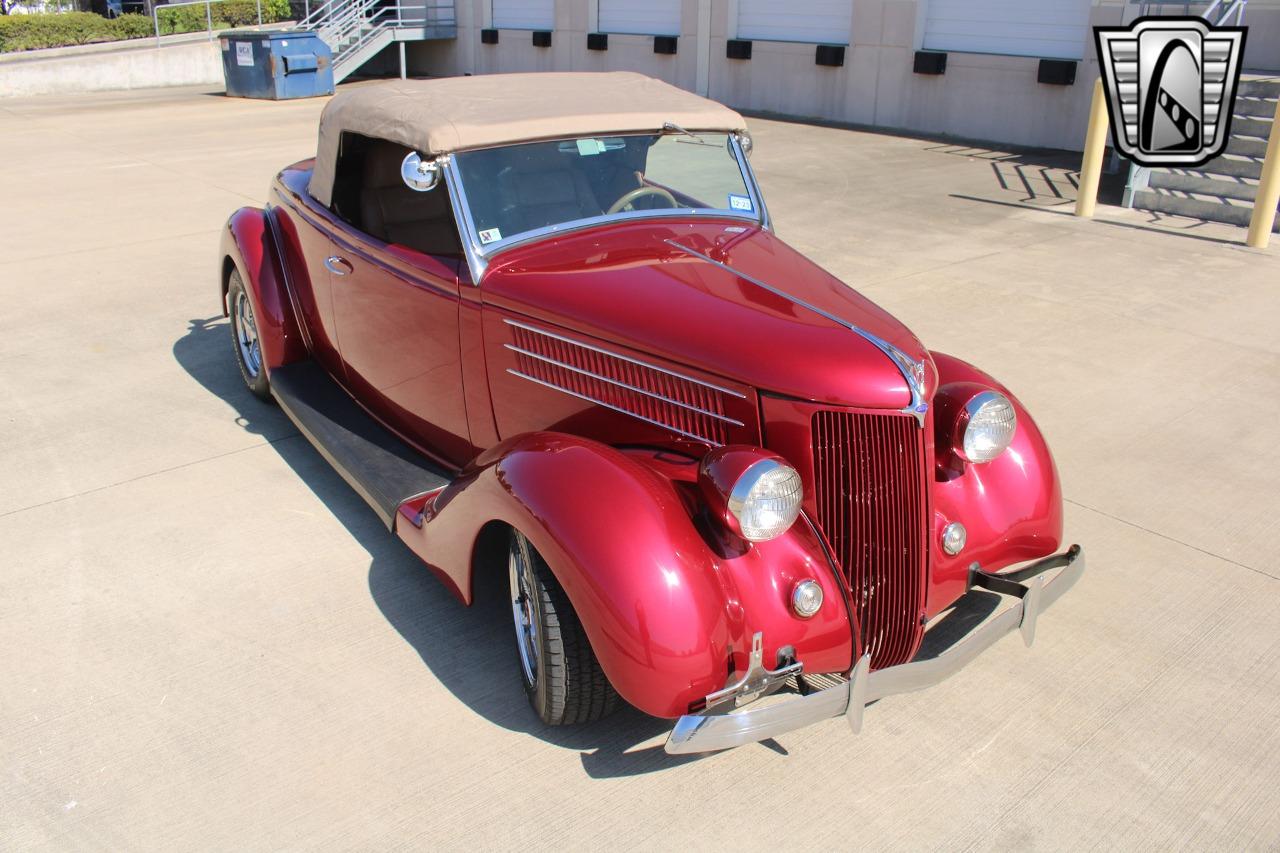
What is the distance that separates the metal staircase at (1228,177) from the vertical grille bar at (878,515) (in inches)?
330

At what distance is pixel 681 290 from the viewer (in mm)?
3250

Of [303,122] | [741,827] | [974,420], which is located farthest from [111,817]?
[303,122]

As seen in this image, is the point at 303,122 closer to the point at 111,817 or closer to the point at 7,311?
the point at 7,311

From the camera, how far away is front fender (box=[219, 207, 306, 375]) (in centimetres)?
484

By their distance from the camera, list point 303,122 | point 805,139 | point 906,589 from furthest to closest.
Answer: point 303,122
point 805,139
point 906,589

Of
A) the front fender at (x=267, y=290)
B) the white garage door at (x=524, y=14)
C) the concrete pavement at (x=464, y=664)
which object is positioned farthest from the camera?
the white garage door at (x=524, y=14)

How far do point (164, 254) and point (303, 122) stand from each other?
8.20 meters

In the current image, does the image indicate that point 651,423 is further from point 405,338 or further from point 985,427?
point 405,338

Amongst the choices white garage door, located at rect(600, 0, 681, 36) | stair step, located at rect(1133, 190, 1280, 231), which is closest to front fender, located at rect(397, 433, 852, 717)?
stair step, located at rect(1133, 190, 1280, 231)

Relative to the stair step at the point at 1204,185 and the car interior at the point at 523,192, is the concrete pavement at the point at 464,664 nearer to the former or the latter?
the car interior at the point at 523,192

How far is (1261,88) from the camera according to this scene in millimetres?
10945

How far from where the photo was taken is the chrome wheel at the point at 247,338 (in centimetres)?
525

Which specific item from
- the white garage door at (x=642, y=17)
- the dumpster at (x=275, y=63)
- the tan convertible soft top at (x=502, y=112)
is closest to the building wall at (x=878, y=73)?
the white garage door at (x=642, y=17)

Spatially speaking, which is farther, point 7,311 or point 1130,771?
point 7,311
